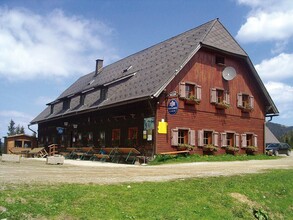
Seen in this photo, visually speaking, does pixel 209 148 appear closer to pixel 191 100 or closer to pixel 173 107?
pixel 191 100

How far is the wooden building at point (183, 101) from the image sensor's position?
22.4 metres

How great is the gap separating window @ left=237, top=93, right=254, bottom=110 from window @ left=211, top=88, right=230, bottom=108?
48.7 inches

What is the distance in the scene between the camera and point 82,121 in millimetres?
30359

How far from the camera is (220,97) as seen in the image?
1037 inches

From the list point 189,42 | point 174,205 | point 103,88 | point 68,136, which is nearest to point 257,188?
point 174,205

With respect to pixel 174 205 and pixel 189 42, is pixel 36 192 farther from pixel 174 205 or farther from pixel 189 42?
pixel 189 42

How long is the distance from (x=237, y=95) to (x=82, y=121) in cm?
1255

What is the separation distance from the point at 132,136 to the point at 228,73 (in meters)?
8.31

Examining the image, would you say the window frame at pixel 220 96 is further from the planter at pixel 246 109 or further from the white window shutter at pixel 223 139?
the white window shutter at pixel 223 139

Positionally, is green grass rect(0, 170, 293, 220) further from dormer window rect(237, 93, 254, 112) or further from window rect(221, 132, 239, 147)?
dormer window rect(237, 93, 254, 112)

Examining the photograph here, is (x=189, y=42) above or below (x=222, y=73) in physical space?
above

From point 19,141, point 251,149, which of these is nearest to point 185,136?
point 251,149

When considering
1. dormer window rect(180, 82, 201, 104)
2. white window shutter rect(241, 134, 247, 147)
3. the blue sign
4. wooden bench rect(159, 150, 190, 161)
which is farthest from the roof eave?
white window shutter rect(241, 134, 247, 147)

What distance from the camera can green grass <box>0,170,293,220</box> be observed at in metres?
7.32
